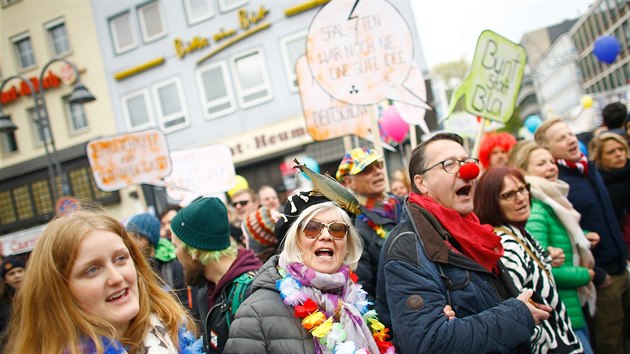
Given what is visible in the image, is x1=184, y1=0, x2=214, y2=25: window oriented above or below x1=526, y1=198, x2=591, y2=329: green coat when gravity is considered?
above

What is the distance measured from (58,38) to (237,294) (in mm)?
15906

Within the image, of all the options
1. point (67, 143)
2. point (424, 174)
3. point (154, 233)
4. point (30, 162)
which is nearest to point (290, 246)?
point (424, 174)

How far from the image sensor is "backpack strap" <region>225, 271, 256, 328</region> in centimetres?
244

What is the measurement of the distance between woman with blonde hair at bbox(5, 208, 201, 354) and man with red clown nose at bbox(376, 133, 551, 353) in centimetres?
94

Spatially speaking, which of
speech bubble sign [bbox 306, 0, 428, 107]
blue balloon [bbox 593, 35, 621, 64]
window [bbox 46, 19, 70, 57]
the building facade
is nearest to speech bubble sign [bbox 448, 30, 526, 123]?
speech bubble sign [bbox 306, 0, 428, 107]

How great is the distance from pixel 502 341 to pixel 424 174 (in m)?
0.82

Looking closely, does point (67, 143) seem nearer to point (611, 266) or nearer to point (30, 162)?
point (30, 162)

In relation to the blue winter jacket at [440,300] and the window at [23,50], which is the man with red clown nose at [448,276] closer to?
the blue winter jacket at [440,300]

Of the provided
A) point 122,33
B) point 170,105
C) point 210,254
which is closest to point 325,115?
point 210,254

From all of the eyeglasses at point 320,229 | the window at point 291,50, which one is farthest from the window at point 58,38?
the eyeglasses at point 320,229

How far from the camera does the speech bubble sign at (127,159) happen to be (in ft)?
22.7

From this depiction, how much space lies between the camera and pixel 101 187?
681cm

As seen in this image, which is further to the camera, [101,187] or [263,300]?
[101,187]

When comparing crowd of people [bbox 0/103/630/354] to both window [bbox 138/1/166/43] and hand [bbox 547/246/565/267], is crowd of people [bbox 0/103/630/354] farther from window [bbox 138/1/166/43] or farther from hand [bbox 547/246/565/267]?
window [bbox 138/1/166/43]
